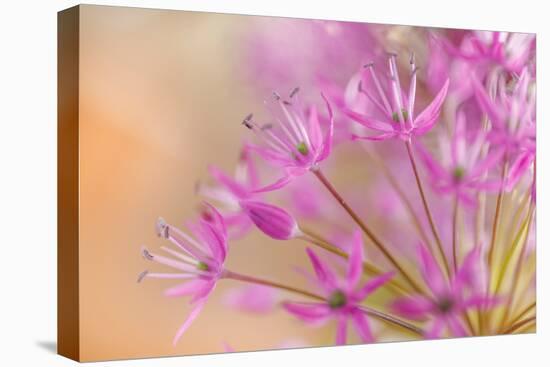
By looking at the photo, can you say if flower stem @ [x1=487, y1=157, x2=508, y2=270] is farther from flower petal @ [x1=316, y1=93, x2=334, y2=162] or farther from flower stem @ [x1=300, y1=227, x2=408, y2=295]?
flower petal @ [x1=316, y1=93, x2=334, y2=162]

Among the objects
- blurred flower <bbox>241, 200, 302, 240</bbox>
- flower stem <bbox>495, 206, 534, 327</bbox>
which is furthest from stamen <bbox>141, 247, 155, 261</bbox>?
flower stem <bbox>495, 206, 534, 327</bbox>

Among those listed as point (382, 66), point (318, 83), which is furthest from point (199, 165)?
point (382, 66)

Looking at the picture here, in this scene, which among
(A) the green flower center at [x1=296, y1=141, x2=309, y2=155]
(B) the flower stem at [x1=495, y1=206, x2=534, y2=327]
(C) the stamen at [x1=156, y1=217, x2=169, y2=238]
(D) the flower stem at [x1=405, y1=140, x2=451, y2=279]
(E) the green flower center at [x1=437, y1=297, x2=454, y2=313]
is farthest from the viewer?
(B) the flower stem at [x1=495, y1=206, x2=534, y2=327]

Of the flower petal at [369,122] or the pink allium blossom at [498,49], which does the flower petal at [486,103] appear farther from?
the flower petal at [369,122]

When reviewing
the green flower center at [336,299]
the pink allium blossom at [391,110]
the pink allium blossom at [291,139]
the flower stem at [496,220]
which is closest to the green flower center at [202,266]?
the pink allium blossom at [291,139]

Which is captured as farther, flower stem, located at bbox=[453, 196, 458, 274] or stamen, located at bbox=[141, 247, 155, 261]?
flower stem, located at bbox=[453, 196, 458, 274]

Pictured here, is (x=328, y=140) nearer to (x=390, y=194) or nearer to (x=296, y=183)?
(x=296, y=183)

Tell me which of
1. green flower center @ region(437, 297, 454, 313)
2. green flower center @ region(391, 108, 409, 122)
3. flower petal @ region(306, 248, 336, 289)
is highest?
green flower center @ region(391, 108, 409, 122)

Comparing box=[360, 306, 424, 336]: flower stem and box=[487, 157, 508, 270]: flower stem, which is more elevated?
box=[487, 157, 508, 270]: flower stem
